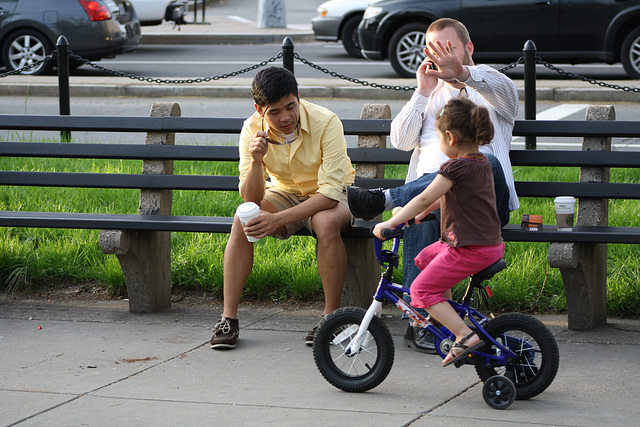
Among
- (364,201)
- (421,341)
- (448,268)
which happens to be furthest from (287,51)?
(448,268)

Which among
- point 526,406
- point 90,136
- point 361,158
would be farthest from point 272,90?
point 90,136

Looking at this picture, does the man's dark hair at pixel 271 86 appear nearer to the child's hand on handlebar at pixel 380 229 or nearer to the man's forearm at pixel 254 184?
the man's forearm at pixel 254 184

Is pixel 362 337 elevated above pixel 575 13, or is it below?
below

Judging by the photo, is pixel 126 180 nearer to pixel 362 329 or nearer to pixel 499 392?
pixel 362 329

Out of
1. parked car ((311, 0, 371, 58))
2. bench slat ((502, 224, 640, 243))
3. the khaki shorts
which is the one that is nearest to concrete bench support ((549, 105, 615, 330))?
bench slat ((502, 224, 640, 243))

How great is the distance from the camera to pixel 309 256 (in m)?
5.57

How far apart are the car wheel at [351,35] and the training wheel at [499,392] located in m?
12.5

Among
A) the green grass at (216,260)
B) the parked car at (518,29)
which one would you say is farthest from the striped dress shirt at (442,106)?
the parked car at (518,29)

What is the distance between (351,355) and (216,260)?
1.78m

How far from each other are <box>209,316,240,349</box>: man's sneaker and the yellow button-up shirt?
2.17ft

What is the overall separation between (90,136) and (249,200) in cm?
582

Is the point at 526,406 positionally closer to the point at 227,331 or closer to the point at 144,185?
Result: the point at 227,331

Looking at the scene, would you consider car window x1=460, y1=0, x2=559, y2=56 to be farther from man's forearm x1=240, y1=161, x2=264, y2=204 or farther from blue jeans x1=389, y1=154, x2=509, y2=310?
man's forearm x1=240, y1=161, x2=264, y2=204

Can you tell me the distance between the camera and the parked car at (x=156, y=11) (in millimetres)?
20594
